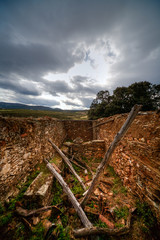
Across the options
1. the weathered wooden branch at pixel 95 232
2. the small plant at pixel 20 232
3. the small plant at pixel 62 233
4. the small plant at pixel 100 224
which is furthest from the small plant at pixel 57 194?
the small plant at pixel 100 224

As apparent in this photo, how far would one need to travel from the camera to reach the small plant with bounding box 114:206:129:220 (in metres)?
2.57

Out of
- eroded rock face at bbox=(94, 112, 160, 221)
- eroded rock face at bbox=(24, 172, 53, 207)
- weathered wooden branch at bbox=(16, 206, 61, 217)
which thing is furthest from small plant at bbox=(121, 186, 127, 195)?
weathered wooden branch at bbox=(16, 206, 61, 217)

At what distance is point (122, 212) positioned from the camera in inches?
104

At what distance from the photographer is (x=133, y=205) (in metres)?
2.87

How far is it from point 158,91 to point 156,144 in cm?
1918

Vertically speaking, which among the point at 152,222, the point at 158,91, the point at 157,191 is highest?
the point at 158,91

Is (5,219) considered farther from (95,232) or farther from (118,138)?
(118,138)

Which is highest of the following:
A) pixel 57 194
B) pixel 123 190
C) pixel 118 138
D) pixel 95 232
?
pixel 118 138

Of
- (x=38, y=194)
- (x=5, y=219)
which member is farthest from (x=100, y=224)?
(x=5, y=219)

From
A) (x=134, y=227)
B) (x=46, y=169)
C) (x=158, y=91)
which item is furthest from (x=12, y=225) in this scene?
(x=158, y=91)

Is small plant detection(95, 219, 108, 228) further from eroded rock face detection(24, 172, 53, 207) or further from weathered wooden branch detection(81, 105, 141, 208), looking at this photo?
eroded rock face detection(24, 172, 53, 207)

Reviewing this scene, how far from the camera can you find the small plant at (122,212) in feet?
8.42

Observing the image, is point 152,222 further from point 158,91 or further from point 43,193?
point 158,91

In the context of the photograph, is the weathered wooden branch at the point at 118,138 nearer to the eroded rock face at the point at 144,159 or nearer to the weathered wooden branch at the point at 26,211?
the eroded rock face at the point at 144,159
